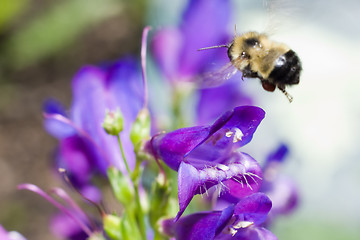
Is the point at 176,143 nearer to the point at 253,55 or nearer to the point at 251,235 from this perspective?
the point at 251,235

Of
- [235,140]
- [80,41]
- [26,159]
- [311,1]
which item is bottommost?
[26,159]

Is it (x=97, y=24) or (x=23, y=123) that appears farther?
(x=97, y=24)

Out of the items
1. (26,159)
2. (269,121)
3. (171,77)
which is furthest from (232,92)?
(26,159)

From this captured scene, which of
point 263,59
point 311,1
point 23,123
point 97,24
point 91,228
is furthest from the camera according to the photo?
point 97,24

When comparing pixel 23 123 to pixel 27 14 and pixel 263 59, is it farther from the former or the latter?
pixel 263 59

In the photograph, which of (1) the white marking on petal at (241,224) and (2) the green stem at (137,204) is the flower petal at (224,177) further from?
(2) the green stem at (137,204)

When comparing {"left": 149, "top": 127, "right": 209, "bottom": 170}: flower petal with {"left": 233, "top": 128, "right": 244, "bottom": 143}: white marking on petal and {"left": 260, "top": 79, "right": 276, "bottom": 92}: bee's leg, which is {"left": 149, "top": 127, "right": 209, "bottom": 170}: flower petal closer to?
{"left": 233, "top": 128, "right": 244, "bottom": 143}: white marking on petal
